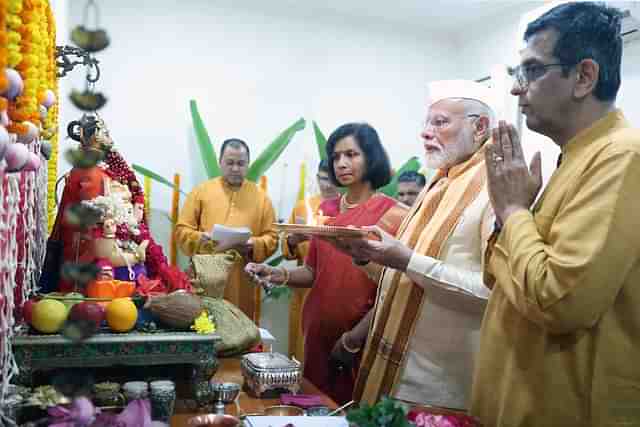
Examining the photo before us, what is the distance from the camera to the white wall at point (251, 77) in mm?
5305

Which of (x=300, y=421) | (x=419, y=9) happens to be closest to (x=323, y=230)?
(x=300, y=421)

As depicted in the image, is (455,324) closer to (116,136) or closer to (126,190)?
(126,190)

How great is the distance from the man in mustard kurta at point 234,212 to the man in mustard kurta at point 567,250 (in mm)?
3500

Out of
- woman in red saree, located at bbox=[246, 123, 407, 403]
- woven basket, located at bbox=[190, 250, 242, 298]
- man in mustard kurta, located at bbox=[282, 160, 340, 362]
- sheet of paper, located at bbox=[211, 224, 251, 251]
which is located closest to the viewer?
woven basket, located at bbox=[190, 250, 242, 298]

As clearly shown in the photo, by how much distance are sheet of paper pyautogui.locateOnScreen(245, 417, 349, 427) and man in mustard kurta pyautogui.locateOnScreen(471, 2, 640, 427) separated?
1.03ft

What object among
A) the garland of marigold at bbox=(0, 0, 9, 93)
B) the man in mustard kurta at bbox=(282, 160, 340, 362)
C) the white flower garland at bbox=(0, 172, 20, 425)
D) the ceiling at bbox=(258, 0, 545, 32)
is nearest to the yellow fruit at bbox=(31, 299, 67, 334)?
the white flower garland at bbox=(0, 172, 20, 425)

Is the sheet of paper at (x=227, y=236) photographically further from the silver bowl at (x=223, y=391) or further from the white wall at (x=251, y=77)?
the silver bowl at (x=223, y=391)

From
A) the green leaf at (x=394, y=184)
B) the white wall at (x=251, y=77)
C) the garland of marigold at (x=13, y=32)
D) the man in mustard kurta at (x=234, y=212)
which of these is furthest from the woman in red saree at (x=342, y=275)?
the white wall at (x=251, y=77)

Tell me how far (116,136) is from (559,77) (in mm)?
4566

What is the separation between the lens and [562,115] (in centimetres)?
131

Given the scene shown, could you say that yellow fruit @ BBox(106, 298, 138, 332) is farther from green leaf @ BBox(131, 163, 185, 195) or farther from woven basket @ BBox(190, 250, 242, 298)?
green leaf @ BBox(131, 163, 185, 195)

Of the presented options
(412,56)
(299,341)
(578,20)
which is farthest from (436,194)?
(412,56)

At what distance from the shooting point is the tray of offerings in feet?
5.91

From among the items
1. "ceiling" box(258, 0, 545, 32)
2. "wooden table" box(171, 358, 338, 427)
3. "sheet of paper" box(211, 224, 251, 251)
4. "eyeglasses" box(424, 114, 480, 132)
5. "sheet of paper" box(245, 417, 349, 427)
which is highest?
"ceiling" box(258, 0, 545, 32)
